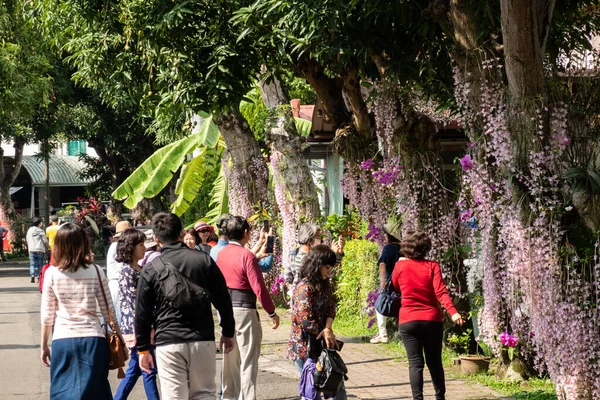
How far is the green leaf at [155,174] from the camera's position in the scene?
68.9 feet

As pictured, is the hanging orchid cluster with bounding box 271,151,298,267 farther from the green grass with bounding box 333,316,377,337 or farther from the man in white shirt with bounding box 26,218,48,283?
the man in white shirt with bounding box 26,218,48,283

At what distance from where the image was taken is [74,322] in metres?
7.15

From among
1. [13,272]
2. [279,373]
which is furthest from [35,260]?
[279,373]

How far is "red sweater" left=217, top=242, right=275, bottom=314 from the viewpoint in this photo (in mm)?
9070

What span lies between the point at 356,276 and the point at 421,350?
7136 millimetres

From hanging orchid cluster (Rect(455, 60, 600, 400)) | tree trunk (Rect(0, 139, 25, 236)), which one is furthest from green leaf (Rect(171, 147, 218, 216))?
tree trunk (Rect(0, 139, 25, 236))

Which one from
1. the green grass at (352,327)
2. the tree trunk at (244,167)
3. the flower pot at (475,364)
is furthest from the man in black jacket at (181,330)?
the tree trunk at (244,167)

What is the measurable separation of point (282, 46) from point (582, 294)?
17.6 ft

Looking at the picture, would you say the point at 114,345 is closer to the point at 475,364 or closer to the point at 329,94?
the point at 475,364

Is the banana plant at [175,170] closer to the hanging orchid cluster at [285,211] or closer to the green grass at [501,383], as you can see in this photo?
the hanging orchid cluster at [285,211]

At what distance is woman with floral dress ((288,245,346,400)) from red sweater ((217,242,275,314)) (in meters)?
0.71

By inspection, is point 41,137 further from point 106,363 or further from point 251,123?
point 106,363

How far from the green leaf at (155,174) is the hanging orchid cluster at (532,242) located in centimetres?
1221

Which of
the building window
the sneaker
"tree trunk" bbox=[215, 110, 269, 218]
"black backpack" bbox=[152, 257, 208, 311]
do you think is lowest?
the sneaker
